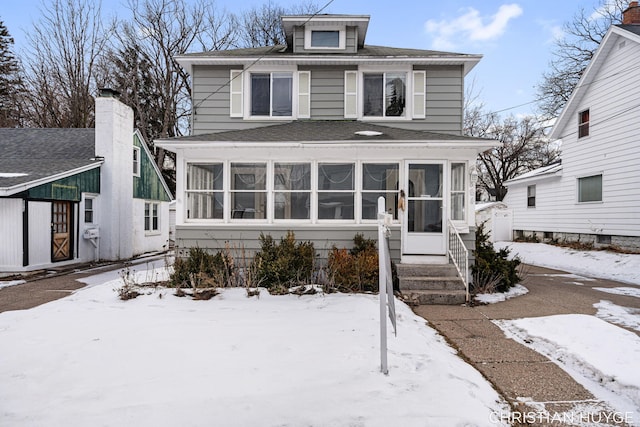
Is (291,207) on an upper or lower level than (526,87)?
lower

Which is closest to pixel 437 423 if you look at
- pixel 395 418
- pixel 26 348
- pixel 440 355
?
pixel 395 418

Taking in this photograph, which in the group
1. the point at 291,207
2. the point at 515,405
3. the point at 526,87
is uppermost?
the point at 526,87

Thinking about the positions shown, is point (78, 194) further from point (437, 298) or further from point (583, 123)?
point (583, 123)

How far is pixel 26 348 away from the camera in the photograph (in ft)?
14.1

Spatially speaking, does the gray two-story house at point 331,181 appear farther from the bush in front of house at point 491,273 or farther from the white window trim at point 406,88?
the bush in front of house at point 491,273

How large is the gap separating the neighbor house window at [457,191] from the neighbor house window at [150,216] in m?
12.3

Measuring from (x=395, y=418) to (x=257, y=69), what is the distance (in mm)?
9503

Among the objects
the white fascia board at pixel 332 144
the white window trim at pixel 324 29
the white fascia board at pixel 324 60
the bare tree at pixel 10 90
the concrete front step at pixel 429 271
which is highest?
the bare tree at pixel 10 90

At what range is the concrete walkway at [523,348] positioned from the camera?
3.30 meters

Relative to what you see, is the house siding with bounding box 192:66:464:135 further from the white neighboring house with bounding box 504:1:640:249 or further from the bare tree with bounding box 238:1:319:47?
the bare tree with bounding box 238:1:319:47

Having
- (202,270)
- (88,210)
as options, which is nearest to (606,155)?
(202,270)

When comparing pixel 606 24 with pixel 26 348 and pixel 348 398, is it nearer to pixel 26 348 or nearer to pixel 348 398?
pixel 348 398

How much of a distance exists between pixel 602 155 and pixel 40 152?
20.4m

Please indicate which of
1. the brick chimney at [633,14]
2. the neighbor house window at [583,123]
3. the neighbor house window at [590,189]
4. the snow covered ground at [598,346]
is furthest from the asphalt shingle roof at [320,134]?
the brick chimney at [633,14]
